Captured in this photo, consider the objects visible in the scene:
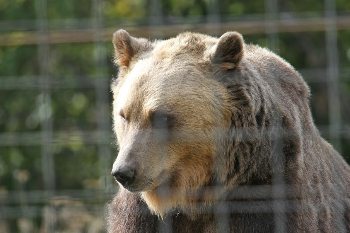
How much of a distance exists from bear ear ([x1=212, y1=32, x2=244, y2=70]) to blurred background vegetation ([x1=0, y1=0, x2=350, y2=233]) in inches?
158

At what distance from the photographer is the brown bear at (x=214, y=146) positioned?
190 inches

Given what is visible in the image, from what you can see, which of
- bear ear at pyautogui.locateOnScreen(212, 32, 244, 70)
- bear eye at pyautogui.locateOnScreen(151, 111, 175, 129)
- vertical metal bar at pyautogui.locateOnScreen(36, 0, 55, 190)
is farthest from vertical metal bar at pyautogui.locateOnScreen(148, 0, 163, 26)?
bear eye at pyautogui.locateOnScreen(151, 111, 175, 129)

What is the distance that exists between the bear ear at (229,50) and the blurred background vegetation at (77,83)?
401 cm

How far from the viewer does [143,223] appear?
502cm

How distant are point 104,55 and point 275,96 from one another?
4.95m

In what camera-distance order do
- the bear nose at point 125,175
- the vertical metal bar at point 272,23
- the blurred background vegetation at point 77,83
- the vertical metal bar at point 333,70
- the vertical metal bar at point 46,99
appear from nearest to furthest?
the bear nose at point 125,175
the vertical metal bar at point 46,99
the vertical metal bar at point 272,23
the vertical metal bar at point 333,70
the blurred background vegetation at point 77,83

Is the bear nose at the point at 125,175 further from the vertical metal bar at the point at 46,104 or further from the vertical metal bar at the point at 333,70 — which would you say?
the vertical metal bar at the point at 333,70

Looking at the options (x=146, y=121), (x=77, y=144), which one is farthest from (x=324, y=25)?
(x=77, y=144)

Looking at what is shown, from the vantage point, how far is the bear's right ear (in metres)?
5.23

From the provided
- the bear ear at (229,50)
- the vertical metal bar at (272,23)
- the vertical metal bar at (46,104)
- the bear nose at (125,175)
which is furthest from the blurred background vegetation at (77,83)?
the bear nose at (125,175)

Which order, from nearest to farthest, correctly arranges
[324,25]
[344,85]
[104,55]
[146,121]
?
[146,121]
[324,25]
[104,55]
[344,85]

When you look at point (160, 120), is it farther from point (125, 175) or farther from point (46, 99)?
point (46, 99)

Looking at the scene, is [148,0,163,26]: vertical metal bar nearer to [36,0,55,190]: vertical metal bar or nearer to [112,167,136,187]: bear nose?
[36,0,55,190]: vertical metal bar

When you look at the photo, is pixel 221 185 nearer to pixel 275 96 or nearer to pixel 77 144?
pixel 275 96
